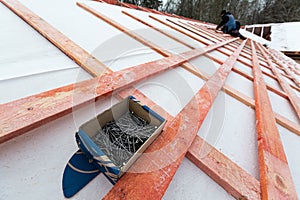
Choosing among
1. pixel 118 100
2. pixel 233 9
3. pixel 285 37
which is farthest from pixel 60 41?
pixel 233 9

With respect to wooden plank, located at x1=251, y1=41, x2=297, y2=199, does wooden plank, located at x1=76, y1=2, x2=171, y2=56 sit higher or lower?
higher

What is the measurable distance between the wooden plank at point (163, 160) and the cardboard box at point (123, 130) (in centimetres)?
4

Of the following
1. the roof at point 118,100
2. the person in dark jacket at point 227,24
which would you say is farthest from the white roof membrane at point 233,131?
the person in dark jacket at point 227,24

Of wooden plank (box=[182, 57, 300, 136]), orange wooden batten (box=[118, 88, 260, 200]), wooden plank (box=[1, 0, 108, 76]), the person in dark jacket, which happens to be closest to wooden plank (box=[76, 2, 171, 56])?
wooden plank (box=[182, 57, 300, 136])

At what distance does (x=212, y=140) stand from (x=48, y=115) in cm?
79

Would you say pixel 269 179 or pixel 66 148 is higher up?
pixel 66 148

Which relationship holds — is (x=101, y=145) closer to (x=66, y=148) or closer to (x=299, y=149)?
(x=66, y=148)

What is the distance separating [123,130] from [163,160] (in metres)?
0.23

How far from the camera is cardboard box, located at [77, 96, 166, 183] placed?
0.60 m

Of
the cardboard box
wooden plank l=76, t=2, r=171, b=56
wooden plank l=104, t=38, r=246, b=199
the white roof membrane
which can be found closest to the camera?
wooden plank l=104, t=38, r=246, b=199

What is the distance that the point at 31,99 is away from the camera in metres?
0.64

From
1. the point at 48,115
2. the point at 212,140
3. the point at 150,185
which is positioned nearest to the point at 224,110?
the point at 212,140

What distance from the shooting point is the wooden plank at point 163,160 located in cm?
49

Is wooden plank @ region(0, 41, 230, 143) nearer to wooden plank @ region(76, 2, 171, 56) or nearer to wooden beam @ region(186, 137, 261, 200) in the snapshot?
wooden beam @ region(186, 137, 261, 200)
